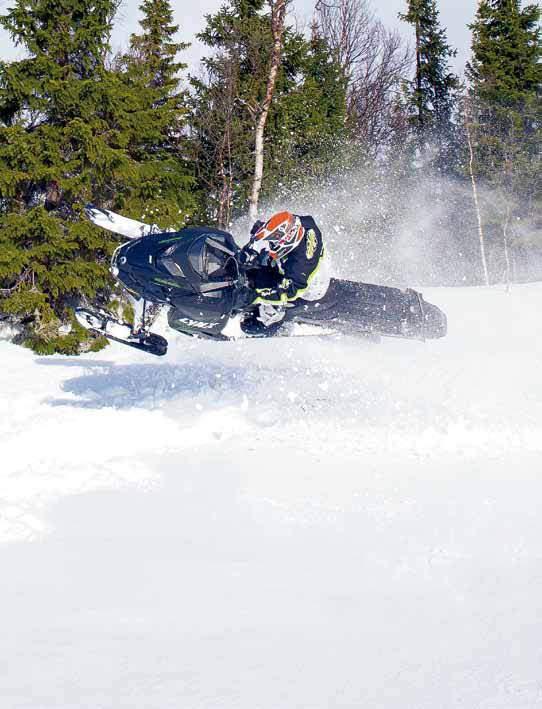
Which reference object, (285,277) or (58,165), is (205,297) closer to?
(285,277)

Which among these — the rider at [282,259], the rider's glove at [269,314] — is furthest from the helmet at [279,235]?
the rider's glove at [269,314]

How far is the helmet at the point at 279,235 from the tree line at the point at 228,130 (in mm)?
7129

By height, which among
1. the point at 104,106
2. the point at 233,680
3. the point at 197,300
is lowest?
the point at 233,680

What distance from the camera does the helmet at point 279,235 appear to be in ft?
22.3

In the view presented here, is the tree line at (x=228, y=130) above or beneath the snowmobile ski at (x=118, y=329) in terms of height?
above

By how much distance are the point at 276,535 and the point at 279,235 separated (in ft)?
10.9

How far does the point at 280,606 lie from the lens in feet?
11.3

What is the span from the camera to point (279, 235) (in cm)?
682

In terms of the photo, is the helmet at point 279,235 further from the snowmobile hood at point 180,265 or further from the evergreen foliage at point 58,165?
the evergreen foliage at point 58,165

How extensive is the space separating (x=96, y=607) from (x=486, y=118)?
30.1 metres

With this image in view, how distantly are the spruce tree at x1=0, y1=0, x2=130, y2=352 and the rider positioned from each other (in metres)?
7.57

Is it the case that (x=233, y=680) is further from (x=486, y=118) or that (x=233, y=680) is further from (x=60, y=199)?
(x=486, y=118)

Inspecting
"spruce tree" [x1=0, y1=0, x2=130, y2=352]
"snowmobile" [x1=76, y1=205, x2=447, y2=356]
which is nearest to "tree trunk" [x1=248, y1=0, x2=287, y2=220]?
"spruce tree" [x1=0, y1=0, x2=130, y2=352]

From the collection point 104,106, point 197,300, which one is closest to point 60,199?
point 104,106
